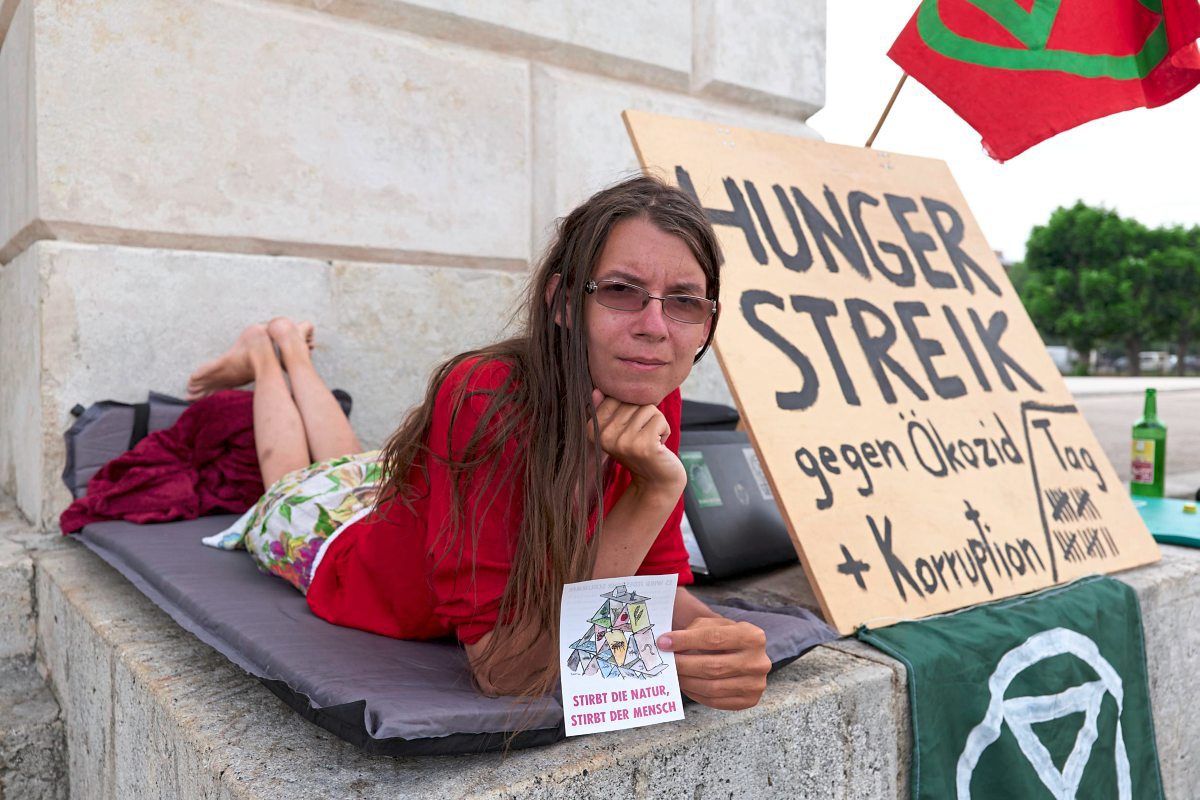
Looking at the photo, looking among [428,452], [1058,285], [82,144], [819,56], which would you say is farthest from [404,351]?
[1058,285]

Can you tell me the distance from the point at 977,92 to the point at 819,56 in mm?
1511

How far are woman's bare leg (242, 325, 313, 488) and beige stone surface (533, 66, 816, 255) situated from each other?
113cm

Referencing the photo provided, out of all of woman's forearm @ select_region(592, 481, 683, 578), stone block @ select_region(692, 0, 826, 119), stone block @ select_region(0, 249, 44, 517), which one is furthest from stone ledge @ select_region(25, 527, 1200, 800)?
stone block @ select_region(692, 0, 826, 119)

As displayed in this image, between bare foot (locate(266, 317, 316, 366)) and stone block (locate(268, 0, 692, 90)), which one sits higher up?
stone block (locate(268, 0, 692, 90))

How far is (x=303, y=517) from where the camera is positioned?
196cm

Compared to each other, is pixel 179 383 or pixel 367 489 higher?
pixel 179 383

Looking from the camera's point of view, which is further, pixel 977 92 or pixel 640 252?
pixel 977 92

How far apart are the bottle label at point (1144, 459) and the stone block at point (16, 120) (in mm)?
3792

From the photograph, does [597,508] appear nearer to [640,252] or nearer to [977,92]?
[640,252]

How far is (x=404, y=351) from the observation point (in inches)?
122

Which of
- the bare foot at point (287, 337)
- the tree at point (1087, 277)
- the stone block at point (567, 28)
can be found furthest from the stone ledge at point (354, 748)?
the tree at point (1087, 277)

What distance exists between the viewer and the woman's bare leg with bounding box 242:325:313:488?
8.18 ft

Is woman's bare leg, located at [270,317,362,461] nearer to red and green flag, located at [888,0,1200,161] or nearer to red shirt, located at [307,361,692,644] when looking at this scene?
red shirt, located at [307,361,692,644]

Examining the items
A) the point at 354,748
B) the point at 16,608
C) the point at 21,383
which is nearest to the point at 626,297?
the point at 354,748
